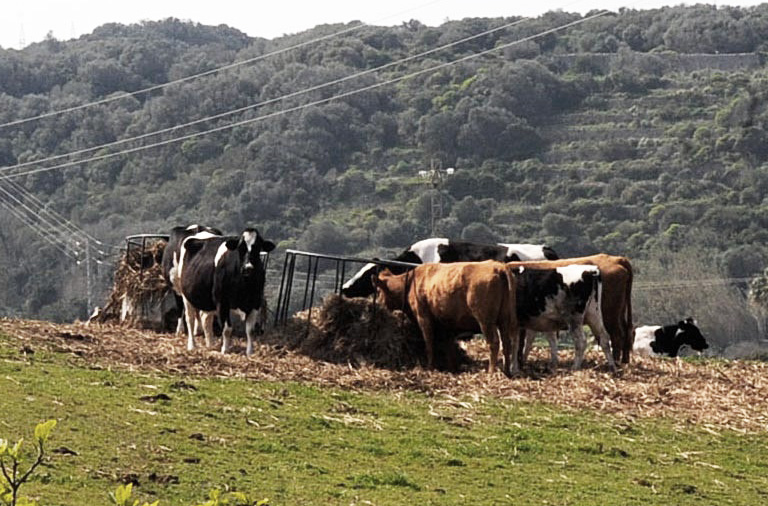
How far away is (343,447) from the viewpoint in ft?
46.0

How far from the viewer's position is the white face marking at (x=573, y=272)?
Answer: 19.5m

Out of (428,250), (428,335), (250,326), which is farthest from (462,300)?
(428,250)

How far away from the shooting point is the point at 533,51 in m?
112

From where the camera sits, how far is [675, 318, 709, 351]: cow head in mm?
28094

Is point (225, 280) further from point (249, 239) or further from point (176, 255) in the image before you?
point (176, 255)

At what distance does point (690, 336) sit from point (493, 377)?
1058 centimetres

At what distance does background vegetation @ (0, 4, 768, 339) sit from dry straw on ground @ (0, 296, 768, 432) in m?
40.7

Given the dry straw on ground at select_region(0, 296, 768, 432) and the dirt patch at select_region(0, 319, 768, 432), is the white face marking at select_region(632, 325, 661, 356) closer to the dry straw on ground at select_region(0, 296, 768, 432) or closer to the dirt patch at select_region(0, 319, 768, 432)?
the dry straw on ground at select_region(0, 296, 768, 432)

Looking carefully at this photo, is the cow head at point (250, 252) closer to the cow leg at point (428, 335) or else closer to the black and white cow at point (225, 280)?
the black and white cow at point (225, 280)

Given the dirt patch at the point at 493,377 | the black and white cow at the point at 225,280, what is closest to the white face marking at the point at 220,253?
the black and white cow at the point at 225,280

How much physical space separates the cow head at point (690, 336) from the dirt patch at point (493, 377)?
6649 mm

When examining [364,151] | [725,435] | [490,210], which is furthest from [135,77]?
[725,435]

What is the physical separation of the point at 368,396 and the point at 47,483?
6030 millimetres

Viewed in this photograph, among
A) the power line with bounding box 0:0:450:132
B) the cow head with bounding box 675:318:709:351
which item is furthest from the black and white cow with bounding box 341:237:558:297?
the power line with bounding box 0:0:450:132
